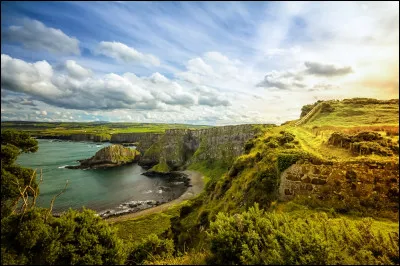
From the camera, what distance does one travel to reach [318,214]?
56.7 feet

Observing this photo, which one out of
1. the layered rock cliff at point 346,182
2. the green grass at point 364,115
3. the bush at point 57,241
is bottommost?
the bush at point 57,241

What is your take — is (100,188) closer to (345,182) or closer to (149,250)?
(149,250)

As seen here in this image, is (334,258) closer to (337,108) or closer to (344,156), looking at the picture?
(344,156)

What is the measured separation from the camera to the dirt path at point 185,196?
62.6 meters

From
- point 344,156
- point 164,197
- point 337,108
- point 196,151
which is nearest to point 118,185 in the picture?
point 164,197

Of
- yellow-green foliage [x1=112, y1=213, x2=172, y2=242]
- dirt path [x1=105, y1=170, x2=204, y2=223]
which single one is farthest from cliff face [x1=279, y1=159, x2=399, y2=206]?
dirt path [x1=105, y1=170, x2=204, y2=223]

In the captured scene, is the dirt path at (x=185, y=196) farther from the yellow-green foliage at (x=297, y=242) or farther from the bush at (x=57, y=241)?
the yellow-green foliage at (x=297, y=242)

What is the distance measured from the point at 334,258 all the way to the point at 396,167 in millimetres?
9954

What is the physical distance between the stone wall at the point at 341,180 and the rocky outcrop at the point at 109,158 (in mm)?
122147

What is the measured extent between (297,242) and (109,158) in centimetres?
13590

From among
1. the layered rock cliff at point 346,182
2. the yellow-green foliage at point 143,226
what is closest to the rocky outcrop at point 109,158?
the yellow-green foliage at point 143,226

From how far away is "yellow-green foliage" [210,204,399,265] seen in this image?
38.3 feet

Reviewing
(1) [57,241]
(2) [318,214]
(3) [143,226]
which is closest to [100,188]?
(3) [143,226]

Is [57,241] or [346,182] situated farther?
[346,182]
